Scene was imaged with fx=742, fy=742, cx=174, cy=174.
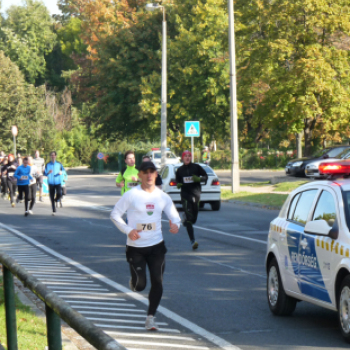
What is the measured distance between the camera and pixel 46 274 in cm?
1112

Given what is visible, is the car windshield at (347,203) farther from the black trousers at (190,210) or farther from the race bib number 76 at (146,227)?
the black trousers at (190,210)

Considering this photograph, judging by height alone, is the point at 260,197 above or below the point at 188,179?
below

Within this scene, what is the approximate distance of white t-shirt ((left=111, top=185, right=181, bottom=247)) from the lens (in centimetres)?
738

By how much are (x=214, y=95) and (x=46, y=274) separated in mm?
43258

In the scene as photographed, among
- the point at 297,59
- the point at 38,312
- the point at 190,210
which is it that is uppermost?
the point at 297,59

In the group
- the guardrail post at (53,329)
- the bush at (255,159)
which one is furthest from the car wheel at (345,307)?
the bush at (255,159)

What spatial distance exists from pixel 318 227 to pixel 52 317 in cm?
362

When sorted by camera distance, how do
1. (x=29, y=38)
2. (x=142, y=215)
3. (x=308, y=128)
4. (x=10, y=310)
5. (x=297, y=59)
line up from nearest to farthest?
(x=10, y=310), (x=142, y=215), (x=297, y=59), (x=308, y=128), (x=29, y=38)

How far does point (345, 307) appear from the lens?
6496 mm

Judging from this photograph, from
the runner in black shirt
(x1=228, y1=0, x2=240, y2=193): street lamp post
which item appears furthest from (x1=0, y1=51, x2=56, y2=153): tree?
the runner in black shirt

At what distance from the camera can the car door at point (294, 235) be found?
24.8 ft

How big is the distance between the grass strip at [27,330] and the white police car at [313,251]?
2.56 metres

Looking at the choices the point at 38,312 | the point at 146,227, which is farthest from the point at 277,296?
the point at 38,312

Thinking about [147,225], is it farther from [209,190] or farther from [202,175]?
[209,190]
